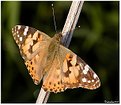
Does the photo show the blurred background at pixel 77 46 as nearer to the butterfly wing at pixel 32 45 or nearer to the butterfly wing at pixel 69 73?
the butterfly wing at pixel 32 45

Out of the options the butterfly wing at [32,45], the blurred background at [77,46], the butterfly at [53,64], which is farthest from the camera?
the blurred background at [77,46]

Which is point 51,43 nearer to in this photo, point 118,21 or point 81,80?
point 81,80

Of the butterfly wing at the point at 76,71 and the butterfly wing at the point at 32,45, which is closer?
the butterfly wing at the point at 76,71

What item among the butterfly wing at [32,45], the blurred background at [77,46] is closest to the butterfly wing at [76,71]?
the butterfly wing at [32,45]

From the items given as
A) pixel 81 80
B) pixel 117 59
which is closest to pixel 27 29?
pixel 81 80

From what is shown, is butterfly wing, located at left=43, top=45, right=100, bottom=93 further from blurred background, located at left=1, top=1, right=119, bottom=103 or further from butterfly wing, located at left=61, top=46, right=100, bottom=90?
blurred background, located at left=1, top=1, right=119, bottom=103

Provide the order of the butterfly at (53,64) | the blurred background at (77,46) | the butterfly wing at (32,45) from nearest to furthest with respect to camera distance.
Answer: the butterfly at (53,64) → the butterfly wing at (32,45) → the blurred background at (77,46)
